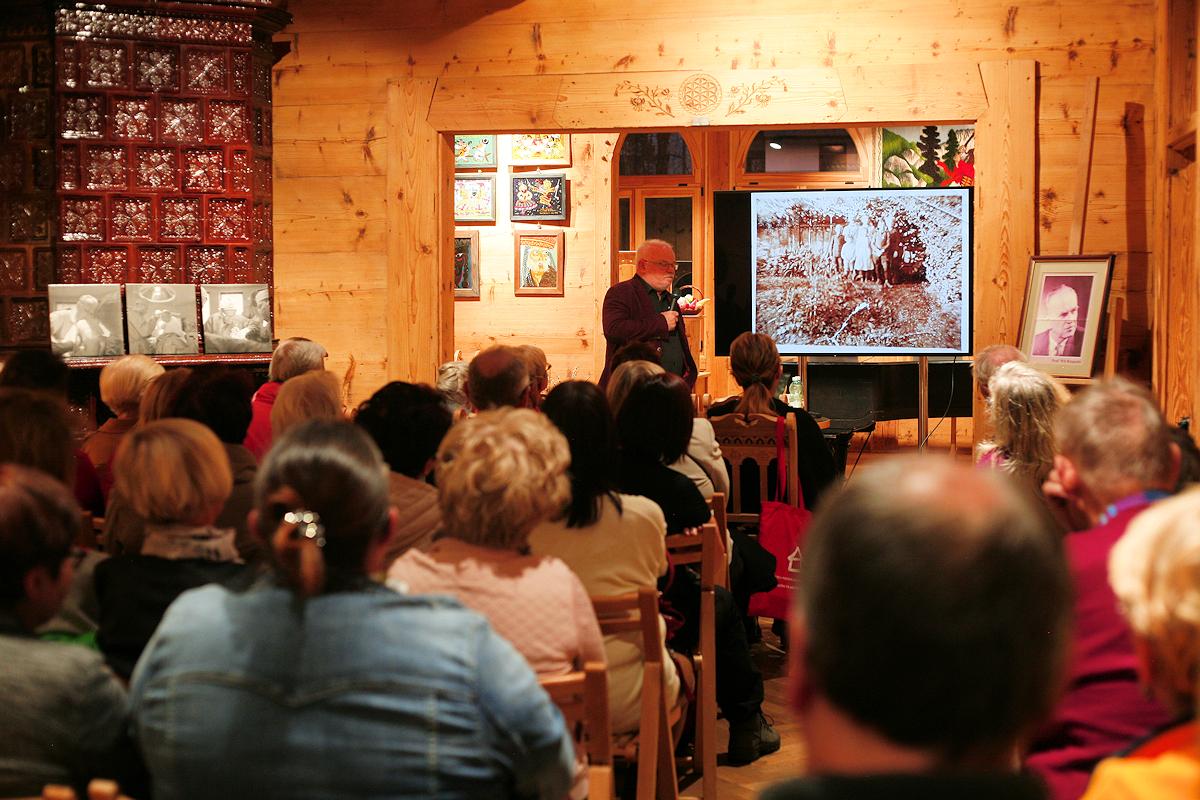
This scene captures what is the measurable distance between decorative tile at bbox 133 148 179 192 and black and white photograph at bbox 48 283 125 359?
2.39ft

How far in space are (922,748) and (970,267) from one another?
7161 millimetres

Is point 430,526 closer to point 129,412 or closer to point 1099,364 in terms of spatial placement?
point 129,412

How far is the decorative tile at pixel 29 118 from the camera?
294 inches

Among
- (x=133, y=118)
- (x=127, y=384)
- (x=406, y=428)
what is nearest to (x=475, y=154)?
(x=133, y=118)

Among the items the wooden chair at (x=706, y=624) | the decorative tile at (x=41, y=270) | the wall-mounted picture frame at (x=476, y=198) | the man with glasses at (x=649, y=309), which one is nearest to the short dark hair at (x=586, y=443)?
the wooden chair at (x=706, y=624)

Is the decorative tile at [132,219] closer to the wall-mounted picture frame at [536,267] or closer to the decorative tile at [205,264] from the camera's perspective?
the decorative tile at [205,264]

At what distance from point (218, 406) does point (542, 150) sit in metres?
6.71

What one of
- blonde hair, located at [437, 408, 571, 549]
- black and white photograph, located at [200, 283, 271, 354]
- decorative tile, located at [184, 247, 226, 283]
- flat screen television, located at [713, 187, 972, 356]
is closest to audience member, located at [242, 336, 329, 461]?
black and white photograph, located at [200, 283, 271, 354]

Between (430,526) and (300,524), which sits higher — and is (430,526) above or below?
below

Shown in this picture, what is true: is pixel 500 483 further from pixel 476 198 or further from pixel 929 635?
pixel 476 198

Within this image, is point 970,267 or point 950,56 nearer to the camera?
point 950,56

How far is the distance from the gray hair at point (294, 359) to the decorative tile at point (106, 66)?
2.66 meters

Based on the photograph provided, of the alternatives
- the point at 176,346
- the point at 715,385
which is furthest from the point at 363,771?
the point at 715,385

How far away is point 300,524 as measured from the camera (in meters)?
1.81
